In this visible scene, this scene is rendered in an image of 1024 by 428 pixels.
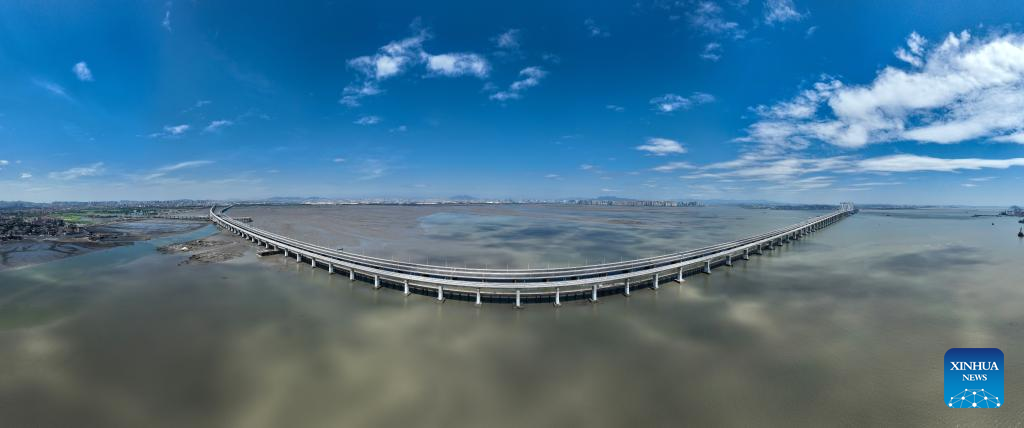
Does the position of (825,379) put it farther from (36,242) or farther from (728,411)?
(36,242)

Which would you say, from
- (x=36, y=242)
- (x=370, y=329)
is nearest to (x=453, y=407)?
(x=370, y=329)

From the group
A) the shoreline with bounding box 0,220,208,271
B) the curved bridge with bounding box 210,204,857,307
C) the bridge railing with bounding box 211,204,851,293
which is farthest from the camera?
the shoreline with bounding box 0,220,208,271

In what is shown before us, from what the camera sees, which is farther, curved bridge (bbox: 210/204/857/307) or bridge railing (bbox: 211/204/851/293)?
curved bridge (bbox: 210/204/857/307)

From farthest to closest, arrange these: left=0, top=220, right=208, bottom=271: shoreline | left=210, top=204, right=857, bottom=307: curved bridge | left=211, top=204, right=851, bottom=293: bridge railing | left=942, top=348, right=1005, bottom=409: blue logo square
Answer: left=0, top=220, right=208, bottom=271: shoreline → left=210, top=204, right=857, bottom=307: curved bridge → left=211, top=204, right=851, bottom=293: bridge railing → left=942, top=348, right=1005, bottom=409: blue logo square

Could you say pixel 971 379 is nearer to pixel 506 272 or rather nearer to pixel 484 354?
pixel 484 354

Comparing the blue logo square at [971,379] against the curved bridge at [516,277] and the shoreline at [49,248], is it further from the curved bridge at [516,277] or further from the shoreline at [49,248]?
the shoreline at [49,248]

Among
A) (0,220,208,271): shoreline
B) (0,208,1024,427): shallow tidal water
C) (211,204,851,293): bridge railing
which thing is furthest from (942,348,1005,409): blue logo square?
(0,220,208,271): shoreline

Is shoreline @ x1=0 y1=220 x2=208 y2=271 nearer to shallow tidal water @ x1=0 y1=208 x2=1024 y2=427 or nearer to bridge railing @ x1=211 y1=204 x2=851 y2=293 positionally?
shallow tidal water @ x1=0 y1=208 x2=1024 y2=427

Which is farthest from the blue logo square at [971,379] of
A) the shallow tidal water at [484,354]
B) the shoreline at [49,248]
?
the shoreline at [49,248]

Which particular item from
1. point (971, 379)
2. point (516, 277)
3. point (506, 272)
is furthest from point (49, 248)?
point (971, 379)
